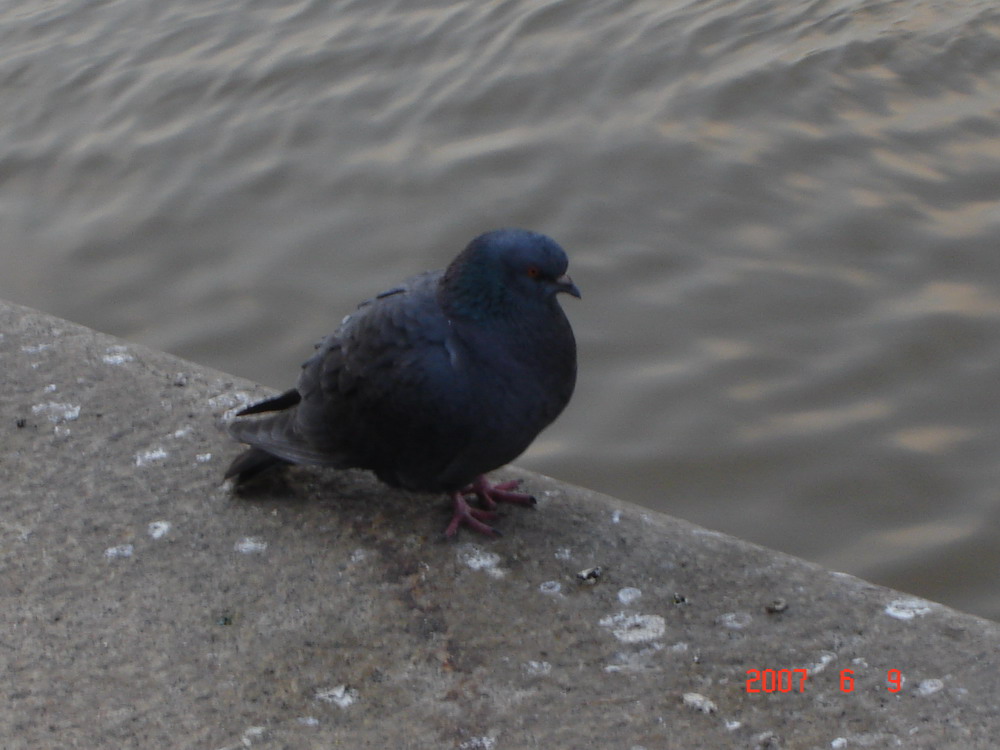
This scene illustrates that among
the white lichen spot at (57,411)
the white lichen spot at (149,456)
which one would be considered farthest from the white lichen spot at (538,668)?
the white lichen spot at (57,411)

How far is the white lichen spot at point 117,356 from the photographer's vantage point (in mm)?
4078

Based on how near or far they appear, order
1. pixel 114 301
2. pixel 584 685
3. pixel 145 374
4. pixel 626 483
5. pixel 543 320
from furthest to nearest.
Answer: pixel 114 301 < pixel 626 483 < pixel 145 374 < pixel 543 320 < pixel 584 685

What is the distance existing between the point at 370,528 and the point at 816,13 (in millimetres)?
5370

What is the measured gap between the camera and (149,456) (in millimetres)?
3637

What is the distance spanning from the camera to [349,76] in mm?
7461

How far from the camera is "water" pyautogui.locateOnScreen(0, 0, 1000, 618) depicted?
4711 mm

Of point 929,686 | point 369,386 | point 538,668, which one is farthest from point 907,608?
point 369,386

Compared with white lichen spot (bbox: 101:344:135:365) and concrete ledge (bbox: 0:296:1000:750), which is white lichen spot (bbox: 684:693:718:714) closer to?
concrete ledge (bbox: 0:296:1000:750)

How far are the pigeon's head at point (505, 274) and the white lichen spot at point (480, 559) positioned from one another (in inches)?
25.2

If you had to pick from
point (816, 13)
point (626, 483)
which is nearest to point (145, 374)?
point (626, 483)

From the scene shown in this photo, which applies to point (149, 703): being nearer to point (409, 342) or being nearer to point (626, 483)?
point (409, 342)

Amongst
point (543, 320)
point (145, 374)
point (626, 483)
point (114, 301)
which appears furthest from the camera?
point (114, 301)

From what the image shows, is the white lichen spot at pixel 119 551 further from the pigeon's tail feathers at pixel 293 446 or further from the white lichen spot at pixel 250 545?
the pigeon's tail feathers at pixel 293 446

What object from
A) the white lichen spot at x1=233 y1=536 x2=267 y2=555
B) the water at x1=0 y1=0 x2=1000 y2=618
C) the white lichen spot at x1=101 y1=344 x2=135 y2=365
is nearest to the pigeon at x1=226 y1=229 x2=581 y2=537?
the white lichen spot at x1=233 y1=536 x2=267 y2=555
